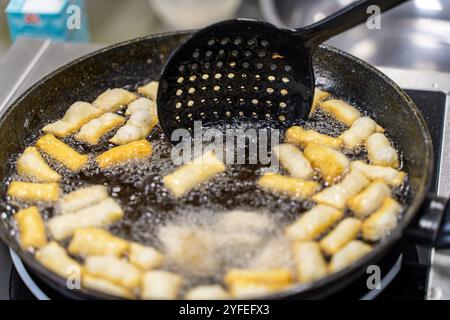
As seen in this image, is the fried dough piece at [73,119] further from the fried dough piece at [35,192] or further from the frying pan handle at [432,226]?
the frying pan handle at [432,226]

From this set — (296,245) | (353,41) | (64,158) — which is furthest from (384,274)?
(353,41)

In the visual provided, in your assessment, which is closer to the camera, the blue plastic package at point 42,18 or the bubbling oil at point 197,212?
the bubbling oil at point 197,212

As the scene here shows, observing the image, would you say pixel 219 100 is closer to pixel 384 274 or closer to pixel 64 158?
pixel 64 158

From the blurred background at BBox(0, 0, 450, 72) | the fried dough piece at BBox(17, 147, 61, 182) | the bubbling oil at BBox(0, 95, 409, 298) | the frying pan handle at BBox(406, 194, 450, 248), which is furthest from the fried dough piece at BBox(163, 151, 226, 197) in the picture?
the blurred background at BBox(0, 0, 450, 72)

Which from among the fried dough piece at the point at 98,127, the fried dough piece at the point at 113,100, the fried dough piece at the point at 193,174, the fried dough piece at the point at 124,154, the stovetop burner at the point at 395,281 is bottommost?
the stovetop burner at the point at 395,281

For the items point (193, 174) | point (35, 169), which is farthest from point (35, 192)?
point (193, 174)

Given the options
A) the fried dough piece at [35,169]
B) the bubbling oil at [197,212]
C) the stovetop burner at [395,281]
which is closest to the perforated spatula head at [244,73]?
the bubbling oil at [197,212]
